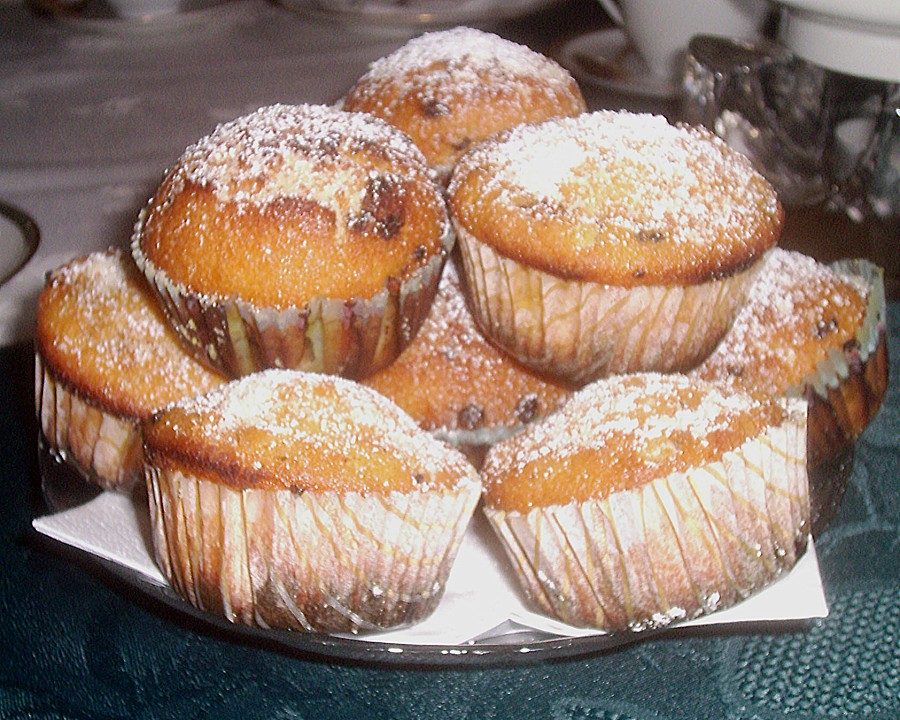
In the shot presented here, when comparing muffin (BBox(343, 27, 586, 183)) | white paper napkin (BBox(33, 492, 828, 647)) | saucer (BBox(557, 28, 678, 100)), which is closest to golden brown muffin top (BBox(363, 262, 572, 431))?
white paper napkin (BBox(33, 492, 828, 647))

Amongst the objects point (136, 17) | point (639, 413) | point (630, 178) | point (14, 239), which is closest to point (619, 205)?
point (630, 178)

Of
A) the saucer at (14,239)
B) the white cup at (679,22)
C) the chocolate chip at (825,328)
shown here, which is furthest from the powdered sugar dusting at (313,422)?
the white cup at (679,22)

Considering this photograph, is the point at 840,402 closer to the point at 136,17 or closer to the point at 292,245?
the point at 292,245

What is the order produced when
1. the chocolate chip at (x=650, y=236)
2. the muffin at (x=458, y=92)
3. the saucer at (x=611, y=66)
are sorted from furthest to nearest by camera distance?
the saucer at (x=611, y=66) < the muffin at (x=458, y=92) < the chocolate chip at (x=650, y=236)

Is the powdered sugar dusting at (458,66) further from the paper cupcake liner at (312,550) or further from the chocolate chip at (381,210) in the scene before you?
the paper cupcake liner at (312,550)

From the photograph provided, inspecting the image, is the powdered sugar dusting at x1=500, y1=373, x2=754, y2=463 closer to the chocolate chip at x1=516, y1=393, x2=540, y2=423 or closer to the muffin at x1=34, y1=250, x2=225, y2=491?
the chocolate chip at x1=516, y1=393, x2=540, y2=423
